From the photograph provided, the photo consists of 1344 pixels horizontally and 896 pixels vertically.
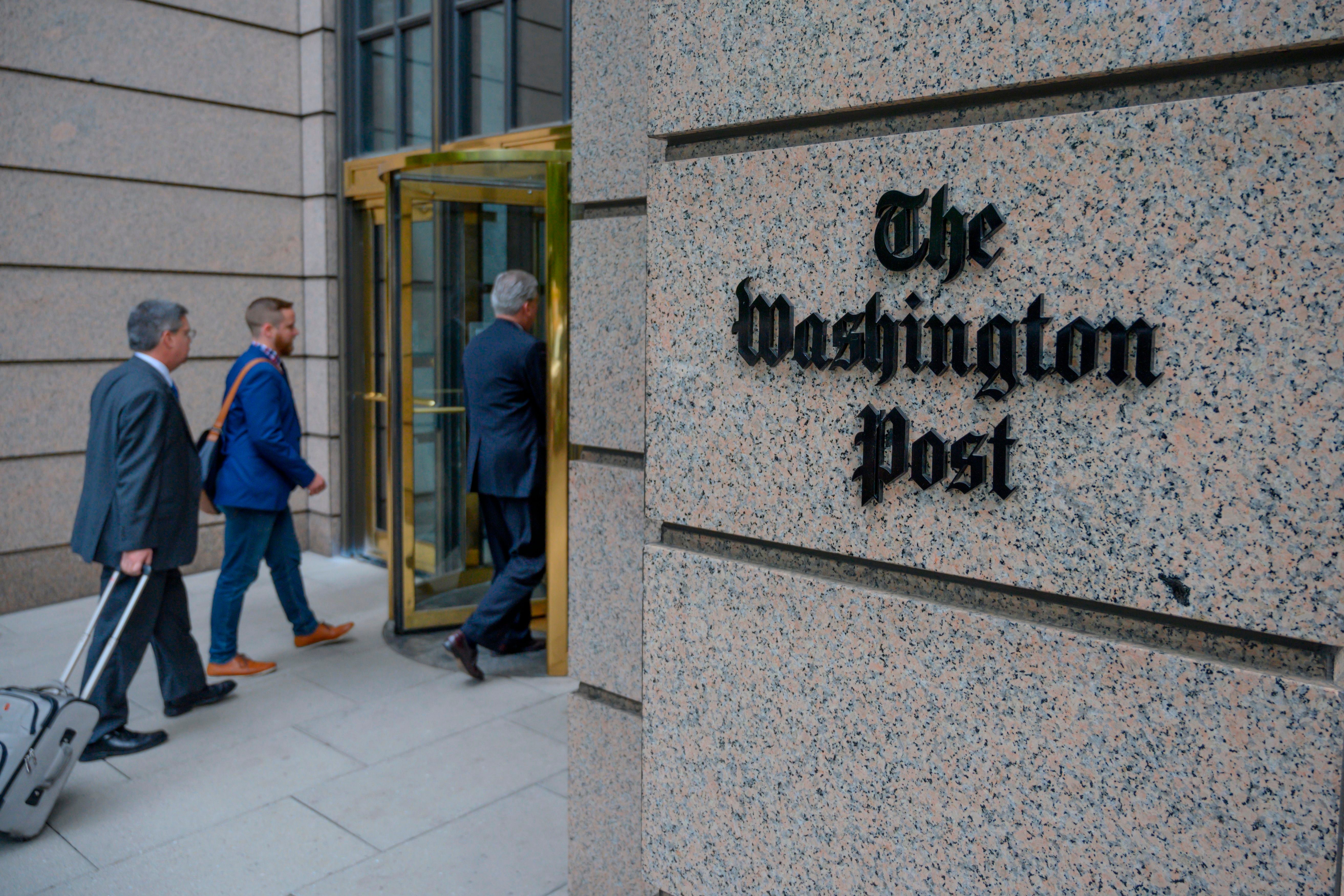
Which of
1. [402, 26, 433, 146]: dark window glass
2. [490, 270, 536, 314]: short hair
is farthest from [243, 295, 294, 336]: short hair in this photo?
[402, 26, 433, 146]: dark window glass

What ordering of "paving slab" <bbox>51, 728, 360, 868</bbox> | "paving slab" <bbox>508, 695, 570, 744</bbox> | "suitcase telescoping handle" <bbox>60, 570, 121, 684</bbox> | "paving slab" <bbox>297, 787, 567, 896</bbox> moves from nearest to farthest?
"paving slab" <bbox>297, 787, 567, 896</bbox> < "paving slab" <bbox>51, 728, 360, 868</bbox> < "suitcase telescoping handle" <bbox>60, 570, 121, 684</bbox> < "paving slab" <bbox>508, 695, 570, 744</bbox>

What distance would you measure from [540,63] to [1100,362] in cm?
551

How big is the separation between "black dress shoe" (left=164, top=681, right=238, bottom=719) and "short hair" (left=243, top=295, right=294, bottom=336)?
179 centimetres

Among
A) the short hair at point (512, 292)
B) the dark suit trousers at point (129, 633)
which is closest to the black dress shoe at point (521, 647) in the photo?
the dark suit trousers at point (129, 633)

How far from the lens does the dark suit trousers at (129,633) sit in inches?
168

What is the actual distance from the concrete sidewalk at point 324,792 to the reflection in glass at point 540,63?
3.44 m

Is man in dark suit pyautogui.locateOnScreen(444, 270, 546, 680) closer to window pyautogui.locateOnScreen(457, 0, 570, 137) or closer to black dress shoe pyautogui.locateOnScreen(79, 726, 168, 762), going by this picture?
black dress shoe pyautogui.locateOnScreen(79, 726, 168, 762)

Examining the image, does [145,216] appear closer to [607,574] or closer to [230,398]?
[230,398]

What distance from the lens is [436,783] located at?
4086 millimetres

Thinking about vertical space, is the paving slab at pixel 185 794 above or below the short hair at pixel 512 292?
below

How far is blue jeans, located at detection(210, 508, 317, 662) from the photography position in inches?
206

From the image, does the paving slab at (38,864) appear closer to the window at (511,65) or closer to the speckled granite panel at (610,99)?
the speckled granite panel at (610,99)

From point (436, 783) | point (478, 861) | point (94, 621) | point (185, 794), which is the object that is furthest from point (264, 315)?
point (478, 861)

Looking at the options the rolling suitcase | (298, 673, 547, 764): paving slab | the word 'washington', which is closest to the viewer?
the word 'washington'
